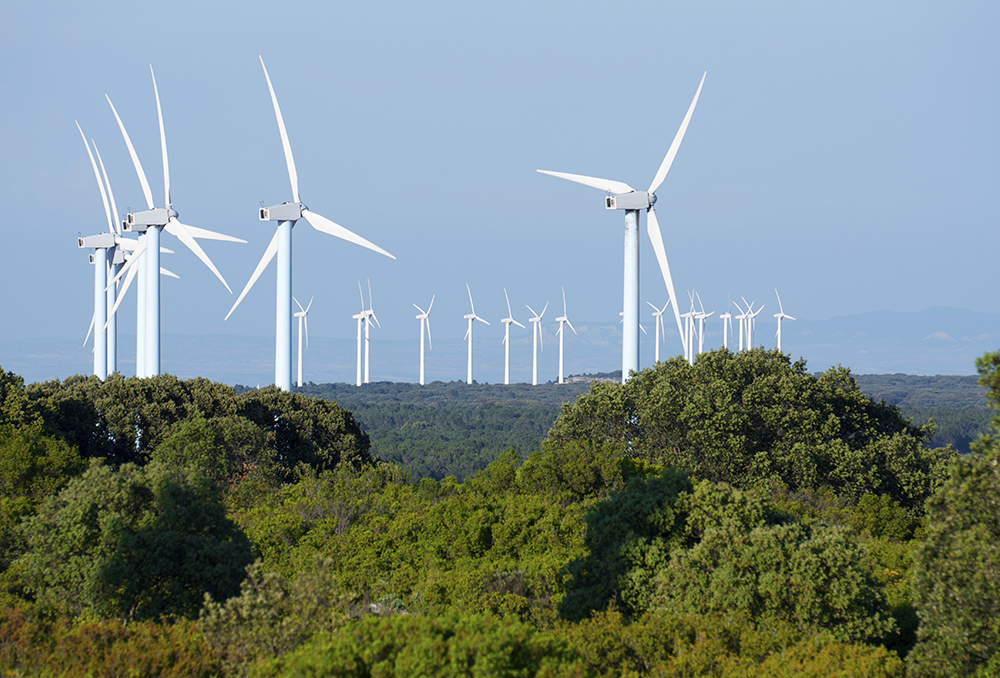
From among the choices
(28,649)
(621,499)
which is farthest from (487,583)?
(28,649)

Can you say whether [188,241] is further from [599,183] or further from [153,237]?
[599,183]

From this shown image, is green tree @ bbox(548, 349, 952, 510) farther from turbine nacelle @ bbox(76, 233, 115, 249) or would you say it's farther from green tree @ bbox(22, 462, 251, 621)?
turbine nacelle @ bbox(76, 233, 115, 249)

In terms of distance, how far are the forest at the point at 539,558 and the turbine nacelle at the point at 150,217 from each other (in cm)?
2052

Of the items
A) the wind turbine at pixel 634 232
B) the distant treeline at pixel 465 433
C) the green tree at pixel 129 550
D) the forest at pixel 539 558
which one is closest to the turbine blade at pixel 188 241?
the forest at pixel 539 558

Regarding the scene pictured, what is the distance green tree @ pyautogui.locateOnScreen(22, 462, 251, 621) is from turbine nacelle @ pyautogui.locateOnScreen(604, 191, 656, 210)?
36006 millimetres

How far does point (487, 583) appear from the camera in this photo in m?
30.1

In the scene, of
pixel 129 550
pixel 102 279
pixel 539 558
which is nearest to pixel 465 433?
pixel 102 279

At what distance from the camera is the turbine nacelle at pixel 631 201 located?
189ft

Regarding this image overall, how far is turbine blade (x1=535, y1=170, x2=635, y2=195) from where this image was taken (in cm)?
5925

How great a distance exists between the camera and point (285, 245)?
68.6 meters

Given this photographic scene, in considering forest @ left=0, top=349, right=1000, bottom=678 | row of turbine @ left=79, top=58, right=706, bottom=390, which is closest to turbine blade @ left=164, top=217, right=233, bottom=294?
row of turbine @ left=79, top=58, right=706, bottom=390

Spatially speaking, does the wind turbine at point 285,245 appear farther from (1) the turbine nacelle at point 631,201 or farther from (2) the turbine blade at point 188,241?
(1) the turbine nacelle at point 631,201

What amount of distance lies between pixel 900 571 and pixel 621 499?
12.4 m

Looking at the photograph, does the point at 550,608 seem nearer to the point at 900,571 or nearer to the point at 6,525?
the point at 900,571
